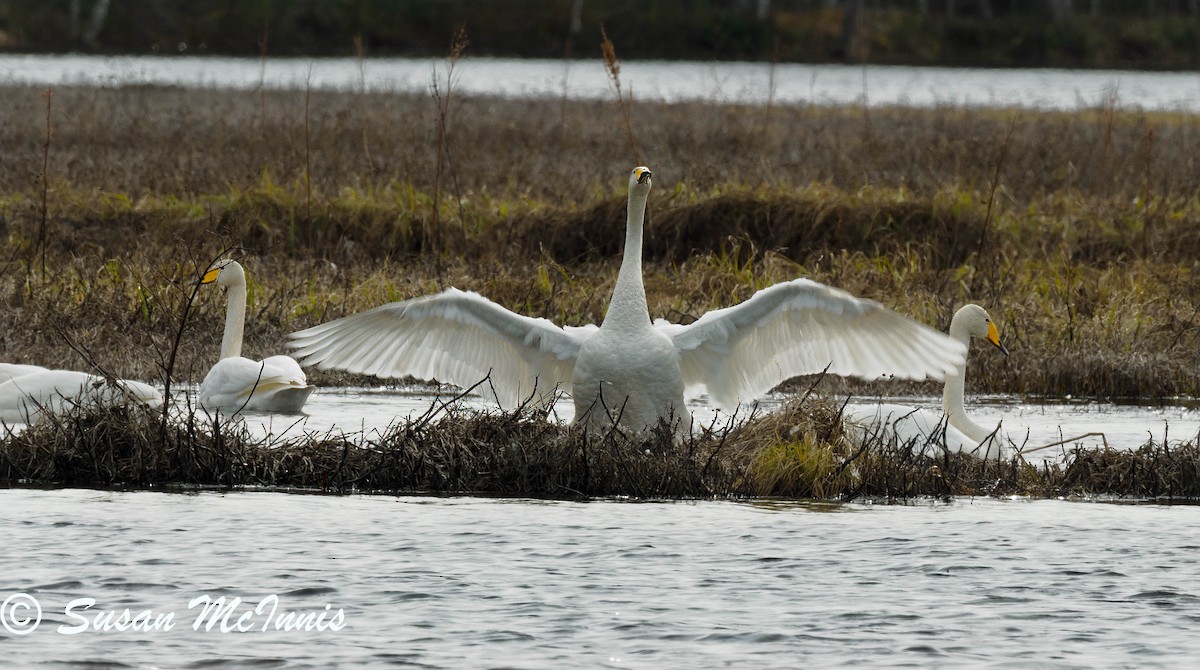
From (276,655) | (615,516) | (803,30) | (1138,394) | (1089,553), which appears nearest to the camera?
(276,655)

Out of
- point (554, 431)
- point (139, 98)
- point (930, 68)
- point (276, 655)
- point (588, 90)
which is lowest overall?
point (276, 655)

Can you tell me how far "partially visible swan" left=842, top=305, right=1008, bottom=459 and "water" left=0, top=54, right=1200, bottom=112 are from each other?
2137cm

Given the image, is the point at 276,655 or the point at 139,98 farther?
the point at 139,98

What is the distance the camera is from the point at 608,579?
639 centimetres

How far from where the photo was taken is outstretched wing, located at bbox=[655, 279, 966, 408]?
8.21 m

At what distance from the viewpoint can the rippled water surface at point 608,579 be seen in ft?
18.3

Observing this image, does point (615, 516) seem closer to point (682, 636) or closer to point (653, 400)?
point (653, 400)

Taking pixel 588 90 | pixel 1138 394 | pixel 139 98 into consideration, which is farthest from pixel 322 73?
pixel 1138 394

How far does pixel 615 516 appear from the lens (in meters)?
7.37

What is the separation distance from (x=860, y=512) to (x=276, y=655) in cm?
298

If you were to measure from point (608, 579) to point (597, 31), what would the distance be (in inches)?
1739

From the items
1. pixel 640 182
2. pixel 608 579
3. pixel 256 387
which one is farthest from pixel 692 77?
pixel 608 579

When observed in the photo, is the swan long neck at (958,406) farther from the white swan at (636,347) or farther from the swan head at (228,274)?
the swan head at (228,274)

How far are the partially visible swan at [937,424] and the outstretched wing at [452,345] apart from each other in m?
1.43
